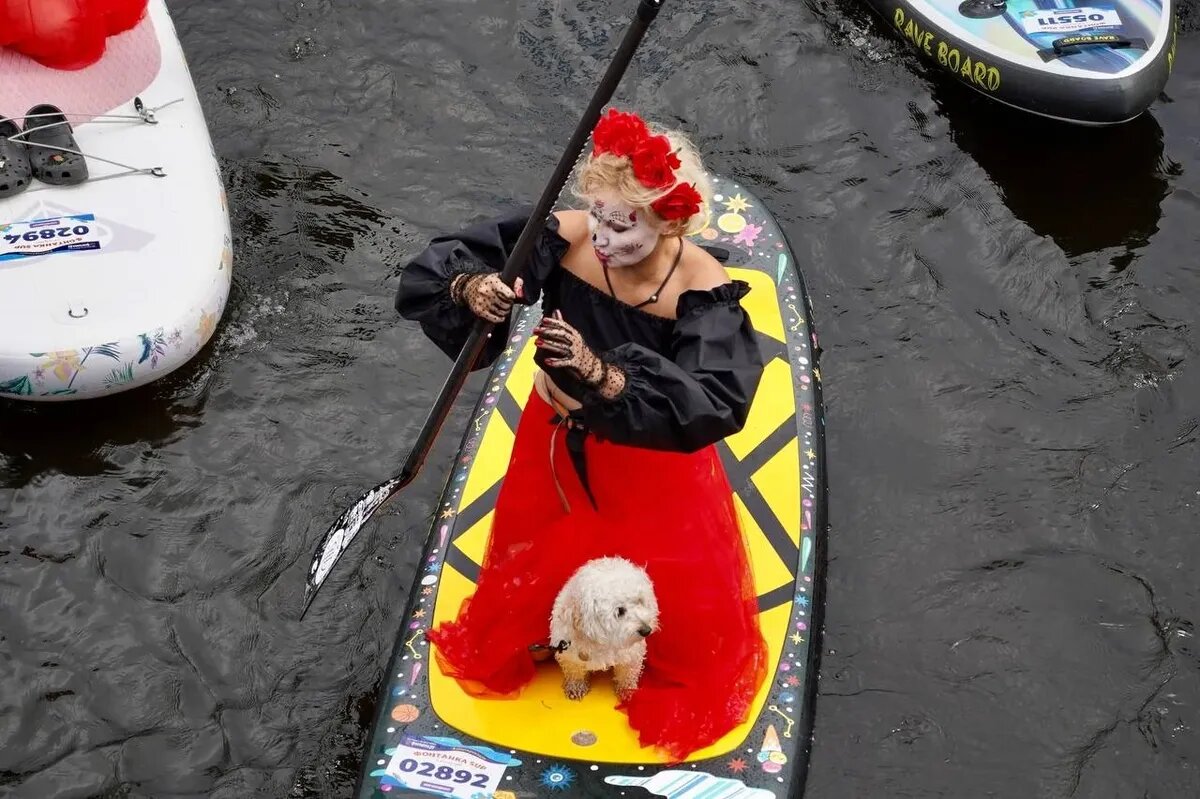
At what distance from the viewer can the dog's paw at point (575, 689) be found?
4.48 meters

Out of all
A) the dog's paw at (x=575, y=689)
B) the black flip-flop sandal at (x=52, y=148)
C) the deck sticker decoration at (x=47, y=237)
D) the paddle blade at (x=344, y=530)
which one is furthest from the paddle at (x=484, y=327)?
the black flip-flop sandal at (x=52, y=148)

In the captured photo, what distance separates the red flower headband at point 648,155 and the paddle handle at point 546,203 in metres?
0.10

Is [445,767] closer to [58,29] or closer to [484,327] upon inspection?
[484,327]

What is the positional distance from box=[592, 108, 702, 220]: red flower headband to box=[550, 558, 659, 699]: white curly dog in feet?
3.65

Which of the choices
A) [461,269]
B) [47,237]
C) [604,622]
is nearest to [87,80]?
[47,237]

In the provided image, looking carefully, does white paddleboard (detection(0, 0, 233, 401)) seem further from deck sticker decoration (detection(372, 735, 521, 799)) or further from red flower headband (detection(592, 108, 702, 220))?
red flower headband (detection(592, 108, 702, 220))

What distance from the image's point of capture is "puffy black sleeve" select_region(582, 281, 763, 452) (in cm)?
369

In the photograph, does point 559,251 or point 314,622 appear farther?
point 314,622

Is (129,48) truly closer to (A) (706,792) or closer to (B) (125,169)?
(B) (125,169)

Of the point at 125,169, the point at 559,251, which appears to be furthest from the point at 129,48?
the point at 559,251

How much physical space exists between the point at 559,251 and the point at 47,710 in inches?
110

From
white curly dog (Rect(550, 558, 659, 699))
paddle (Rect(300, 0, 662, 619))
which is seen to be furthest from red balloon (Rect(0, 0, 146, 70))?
white curly dog (Rect(550, 558, 659, 699))

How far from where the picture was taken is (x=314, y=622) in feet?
18.3

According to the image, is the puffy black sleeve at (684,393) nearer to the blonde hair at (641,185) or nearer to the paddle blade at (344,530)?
the blonde hair at (641,185)
